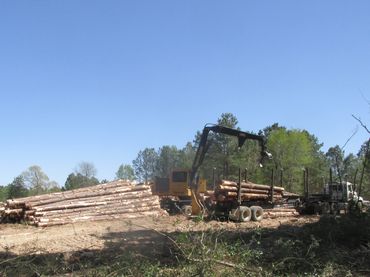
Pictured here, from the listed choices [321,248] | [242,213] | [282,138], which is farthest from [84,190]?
[282,138]

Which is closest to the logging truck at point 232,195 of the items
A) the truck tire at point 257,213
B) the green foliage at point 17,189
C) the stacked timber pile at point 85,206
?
the truck tire at point 257,213

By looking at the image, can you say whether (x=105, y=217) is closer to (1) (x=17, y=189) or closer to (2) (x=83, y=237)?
(2) (x=83, y=237)

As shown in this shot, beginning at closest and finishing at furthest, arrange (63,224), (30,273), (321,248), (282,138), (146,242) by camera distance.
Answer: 1. (30,273)
2. (321,248)
3. (146,242)
4. (63,224)
5. (282,138)

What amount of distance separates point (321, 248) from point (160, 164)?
93845 mm

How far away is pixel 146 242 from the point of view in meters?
11.0

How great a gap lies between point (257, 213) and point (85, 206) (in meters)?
7.37

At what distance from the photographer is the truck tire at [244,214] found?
2083 cm

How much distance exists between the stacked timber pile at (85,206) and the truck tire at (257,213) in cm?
422

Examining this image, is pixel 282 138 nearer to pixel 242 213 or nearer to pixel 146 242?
pixel 242 213

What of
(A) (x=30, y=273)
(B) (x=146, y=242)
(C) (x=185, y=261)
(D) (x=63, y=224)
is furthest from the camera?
(D) (x=63, y=224)

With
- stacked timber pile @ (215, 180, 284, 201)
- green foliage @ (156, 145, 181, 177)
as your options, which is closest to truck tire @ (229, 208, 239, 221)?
stacked timber pile @ (215, 180, 284, 201)

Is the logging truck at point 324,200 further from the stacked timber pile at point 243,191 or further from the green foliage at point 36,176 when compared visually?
the green foliage at point 36,176

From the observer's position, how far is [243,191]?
2147cm

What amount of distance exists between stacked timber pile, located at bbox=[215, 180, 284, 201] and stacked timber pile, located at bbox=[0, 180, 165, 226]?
337 centimetres
